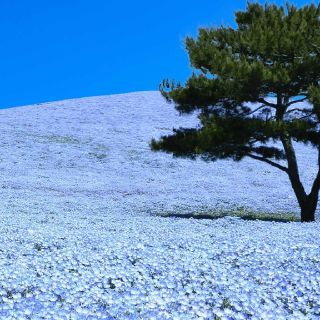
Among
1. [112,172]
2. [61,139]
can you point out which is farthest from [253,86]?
[61,139]

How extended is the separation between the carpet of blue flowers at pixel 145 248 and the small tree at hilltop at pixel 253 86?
149 inches

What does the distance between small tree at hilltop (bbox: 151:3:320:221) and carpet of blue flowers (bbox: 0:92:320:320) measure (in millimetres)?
3781

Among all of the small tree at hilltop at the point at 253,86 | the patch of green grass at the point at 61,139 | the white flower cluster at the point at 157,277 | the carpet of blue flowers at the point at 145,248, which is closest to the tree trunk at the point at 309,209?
the small tree at hilltop at the point at 253,86

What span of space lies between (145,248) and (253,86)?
11.8m

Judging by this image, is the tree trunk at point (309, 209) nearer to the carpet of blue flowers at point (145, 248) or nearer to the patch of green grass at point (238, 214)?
the patch of green grass at point (238, 214)

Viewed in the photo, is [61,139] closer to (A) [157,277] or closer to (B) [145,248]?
(B) [145,248]

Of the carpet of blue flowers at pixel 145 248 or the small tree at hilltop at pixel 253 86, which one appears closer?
the carpet of blue flowers at pixel 145 248

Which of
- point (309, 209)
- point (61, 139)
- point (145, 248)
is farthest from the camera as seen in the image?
point (61, 139)

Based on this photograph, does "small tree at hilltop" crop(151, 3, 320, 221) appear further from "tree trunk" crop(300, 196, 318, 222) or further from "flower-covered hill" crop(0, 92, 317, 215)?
"flower-covered hill" crop(0, 92, 317, 215)

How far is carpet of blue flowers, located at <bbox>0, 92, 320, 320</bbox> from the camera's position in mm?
7164

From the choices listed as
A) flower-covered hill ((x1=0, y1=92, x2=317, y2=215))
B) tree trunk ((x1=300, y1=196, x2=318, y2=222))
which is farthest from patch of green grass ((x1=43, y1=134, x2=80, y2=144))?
tree trunk ((x1=300, y1=196, x2=318, y2=222))

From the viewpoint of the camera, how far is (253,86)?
66.8ft

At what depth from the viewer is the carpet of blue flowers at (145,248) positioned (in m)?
7.16

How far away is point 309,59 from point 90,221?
36.3 feet
